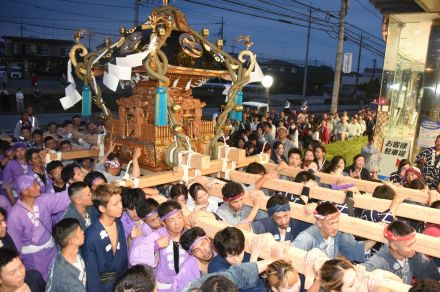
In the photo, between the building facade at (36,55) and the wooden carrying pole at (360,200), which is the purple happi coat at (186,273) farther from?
the building facade at (36,55)

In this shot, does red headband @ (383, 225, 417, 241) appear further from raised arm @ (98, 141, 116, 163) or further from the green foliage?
the green foliage

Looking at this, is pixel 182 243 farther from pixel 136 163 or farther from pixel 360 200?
pixel 360 200

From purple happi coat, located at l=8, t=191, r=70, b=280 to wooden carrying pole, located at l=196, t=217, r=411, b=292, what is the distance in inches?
67.5

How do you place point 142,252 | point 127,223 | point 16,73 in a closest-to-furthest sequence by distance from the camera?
point 142,252 < point 127,223 < point 16,73

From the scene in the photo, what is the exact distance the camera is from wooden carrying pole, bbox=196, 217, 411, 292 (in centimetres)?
228

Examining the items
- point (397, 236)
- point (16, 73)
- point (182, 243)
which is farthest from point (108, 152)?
point (16, 73)

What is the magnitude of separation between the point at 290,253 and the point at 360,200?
6.34ft

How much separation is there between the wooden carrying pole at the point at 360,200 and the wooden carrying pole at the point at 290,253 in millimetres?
1682

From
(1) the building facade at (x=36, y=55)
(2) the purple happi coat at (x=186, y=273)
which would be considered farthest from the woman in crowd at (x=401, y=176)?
(1) the building facade at (x=36, y=55)

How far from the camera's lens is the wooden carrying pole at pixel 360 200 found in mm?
3848

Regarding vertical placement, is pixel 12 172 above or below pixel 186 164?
below

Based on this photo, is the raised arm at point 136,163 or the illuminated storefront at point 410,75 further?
the illuminated storefront at point 410,75

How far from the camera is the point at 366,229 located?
10.9 feet

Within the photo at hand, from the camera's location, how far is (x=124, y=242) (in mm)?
3443
